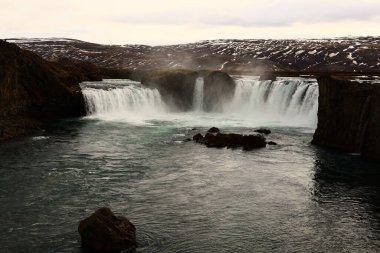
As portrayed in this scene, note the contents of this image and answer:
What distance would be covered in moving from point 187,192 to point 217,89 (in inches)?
1803

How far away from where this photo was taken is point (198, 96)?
74125mm

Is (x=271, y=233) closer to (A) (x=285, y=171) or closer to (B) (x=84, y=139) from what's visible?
(A) (x=285, y=171)

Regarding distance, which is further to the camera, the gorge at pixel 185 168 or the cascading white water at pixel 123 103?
the cascading white water at pixel 123 103

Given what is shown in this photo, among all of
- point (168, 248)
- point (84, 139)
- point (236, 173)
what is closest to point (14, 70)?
point (84, 139)

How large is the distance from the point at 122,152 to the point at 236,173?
37.4 ft

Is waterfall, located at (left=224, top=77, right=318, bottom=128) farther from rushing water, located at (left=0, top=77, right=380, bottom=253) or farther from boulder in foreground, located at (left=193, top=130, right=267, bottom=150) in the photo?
boulder in foreground, located at (left=193, top=130, right=267, bottom=150)

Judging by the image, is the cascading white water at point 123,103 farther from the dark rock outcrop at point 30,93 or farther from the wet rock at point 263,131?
the wet rock at point 263,131

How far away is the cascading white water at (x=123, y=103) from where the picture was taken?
6256cm

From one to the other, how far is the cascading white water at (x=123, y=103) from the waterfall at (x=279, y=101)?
39.8 ft

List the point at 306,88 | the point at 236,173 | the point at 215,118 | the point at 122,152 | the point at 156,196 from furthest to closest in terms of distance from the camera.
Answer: the point at 215,118 < the point at 306,88 < the point at 122,152 < the point at 236,173 < the point at 156,196

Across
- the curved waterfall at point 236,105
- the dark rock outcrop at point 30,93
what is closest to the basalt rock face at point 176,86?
the curved waterfall at point 236,105

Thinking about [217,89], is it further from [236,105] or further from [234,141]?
[234,141]

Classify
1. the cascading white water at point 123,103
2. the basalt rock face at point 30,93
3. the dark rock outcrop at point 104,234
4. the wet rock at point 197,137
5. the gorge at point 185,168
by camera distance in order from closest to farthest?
the dark rock outcrop at point 104,234 < the gorge at point 185,168 < the wet rock at point 197,137 < the basalt rock face at point 30,93 < the cascading white water at point 123,103

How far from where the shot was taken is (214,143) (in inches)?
1678
